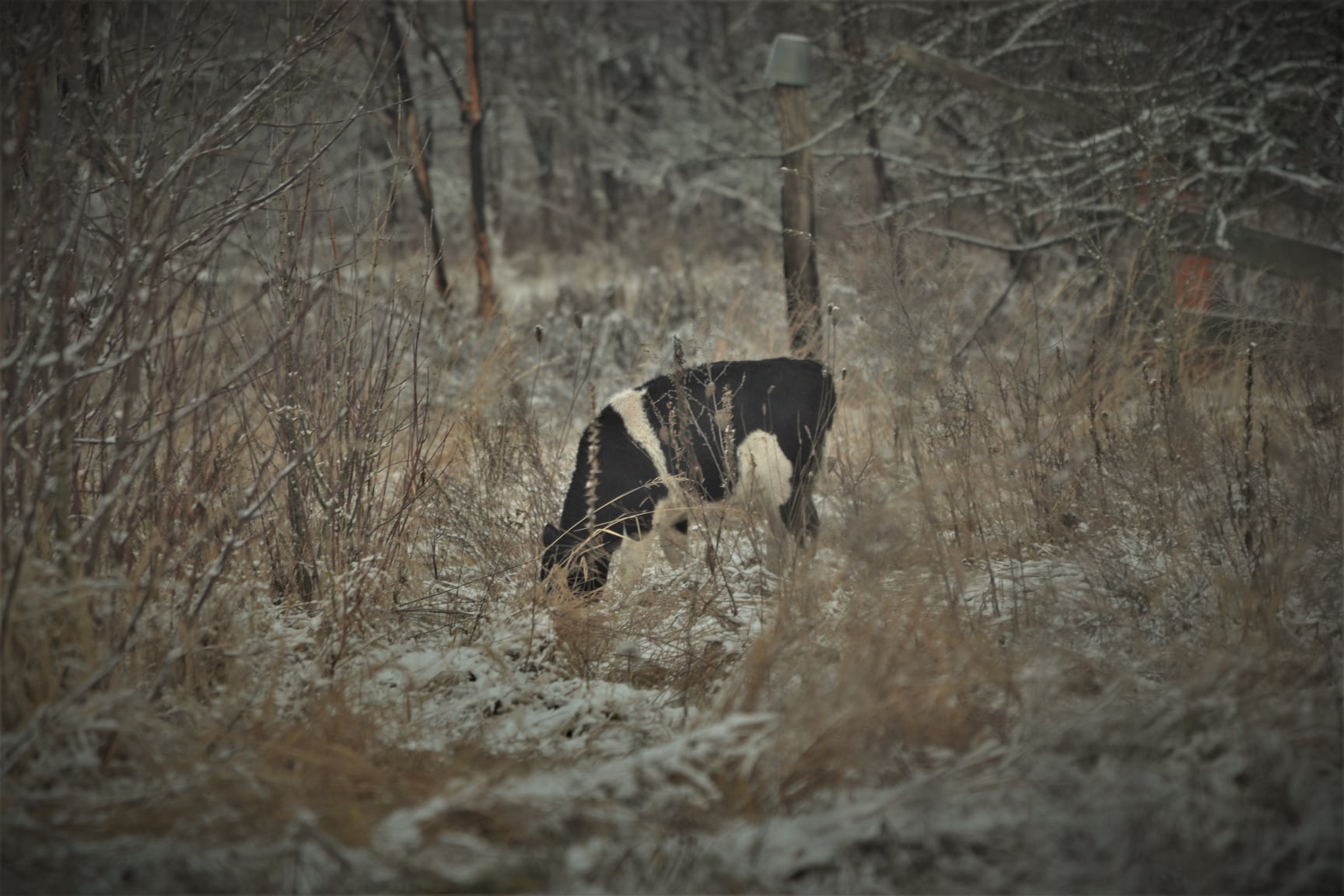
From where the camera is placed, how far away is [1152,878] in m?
1.49

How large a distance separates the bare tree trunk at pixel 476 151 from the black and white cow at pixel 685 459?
4.71m

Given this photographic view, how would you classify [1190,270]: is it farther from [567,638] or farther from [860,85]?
[567,638]

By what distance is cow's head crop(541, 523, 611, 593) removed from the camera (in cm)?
300

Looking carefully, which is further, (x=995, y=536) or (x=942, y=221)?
(x=942, y=221)

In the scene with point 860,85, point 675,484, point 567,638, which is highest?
point 860,85

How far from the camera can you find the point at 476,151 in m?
8.81

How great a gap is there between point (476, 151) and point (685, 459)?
657cm

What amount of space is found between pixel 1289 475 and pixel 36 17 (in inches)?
132

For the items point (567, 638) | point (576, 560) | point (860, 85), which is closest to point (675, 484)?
point (576, 560)

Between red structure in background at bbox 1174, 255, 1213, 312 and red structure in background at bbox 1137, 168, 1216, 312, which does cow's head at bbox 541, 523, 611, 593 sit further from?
red structure in background at bbox 1174, 255, 1213, 312

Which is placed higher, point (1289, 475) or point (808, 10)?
point (808, 10)

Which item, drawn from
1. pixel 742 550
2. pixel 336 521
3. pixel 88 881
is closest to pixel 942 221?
pixel 742 550

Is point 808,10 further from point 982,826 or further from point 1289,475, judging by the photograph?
point 982,826

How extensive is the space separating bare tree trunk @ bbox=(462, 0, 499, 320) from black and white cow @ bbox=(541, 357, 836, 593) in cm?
471
